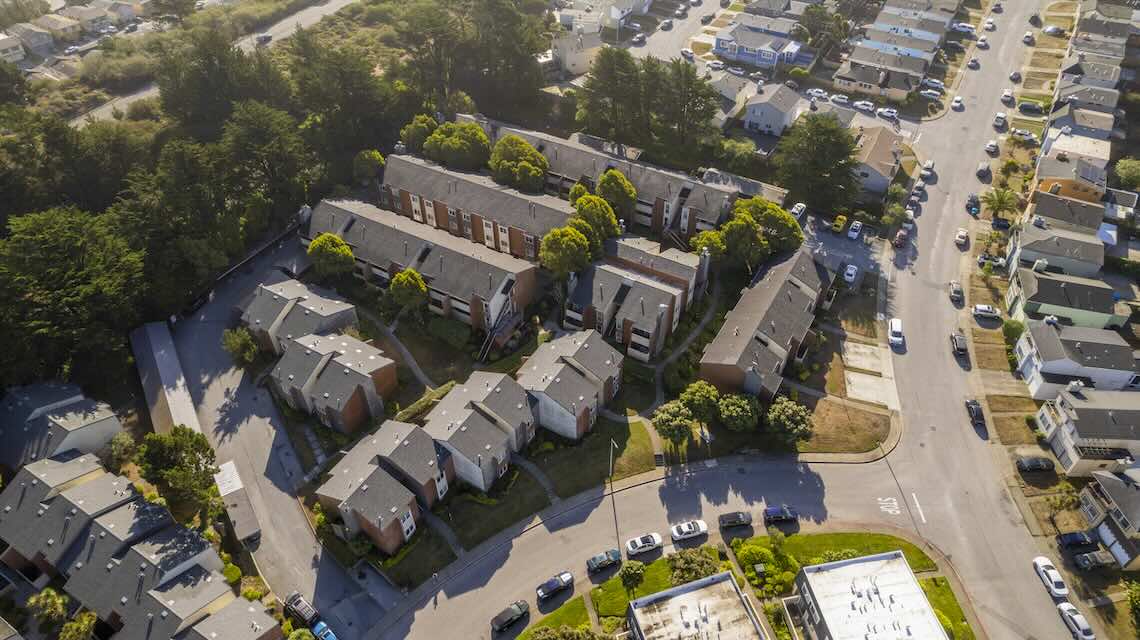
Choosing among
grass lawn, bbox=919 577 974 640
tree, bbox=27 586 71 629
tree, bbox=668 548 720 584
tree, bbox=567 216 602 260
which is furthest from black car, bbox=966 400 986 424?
tree, bbox=27 586 71 629

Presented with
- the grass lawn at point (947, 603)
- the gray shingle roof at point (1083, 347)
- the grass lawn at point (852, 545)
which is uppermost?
the gray shingle roof at point (1083, 347)

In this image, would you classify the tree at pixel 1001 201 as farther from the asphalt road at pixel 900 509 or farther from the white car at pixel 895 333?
the white car at pixel 895 333

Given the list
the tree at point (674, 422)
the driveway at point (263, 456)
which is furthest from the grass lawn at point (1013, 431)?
the driveway at point (263, 456)

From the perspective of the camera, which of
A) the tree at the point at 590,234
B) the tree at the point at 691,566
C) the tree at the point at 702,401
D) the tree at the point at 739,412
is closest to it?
the tree at the point at 691,566

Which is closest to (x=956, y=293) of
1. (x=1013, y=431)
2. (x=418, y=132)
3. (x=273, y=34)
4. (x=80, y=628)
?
(x=1013, y=431)

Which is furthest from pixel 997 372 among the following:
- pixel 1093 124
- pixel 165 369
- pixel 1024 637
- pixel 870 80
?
pixel 165 369

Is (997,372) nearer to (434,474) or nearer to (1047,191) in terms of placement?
(1047,191)

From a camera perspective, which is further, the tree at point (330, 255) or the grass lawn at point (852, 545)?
the tree at point (330, 255)
